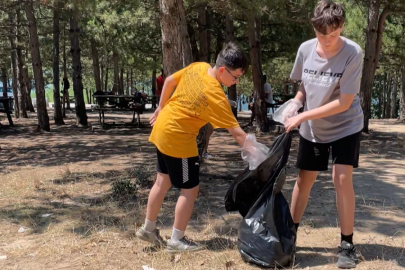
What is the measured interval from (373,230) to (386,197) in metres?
1.18

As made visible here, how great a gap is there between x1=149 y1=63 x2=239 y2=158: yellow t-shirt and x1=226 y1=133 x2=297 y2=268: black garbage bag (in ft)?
1.22

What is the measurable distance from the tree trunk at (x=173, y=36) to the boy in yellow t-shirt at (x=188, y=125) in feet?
6.08

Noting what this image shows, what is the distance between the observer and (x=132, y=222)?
3.74 meters

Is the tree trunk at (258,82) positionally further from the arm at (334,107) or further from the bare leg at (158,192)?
the arm at (334,107)

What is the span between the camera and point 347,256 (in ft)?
9.11

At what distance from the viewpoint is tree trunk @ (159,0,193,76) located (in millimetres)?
4793

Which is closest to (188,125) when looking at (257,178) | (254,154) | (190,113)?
(190,113)

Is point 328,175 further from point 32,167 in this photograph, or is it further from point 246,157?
point 32,167

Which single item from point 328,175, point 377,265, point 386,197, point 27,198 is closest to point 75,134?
point 27,198

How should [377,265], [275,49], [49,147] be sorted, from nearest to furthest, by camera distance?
[377,265] → [49,147] → [275,49]

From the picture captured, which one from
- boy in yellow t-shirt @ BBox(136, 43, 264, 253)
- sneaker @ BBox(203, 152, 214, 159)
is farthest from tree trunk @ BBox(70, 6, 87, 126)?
boy in yellow t-shirt @ BBox(136, 43, 264, 253)

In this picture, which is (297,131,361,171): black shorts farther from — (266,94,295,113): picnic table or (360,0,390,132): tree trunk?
(266,94,295,113): picnic table

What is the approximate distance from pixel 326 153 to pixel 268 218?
569 millimetres

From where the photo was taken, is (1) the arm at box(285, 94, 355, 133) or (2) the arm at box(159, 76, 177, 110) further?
(2) the arm at box(159, 76, 177, 110)
